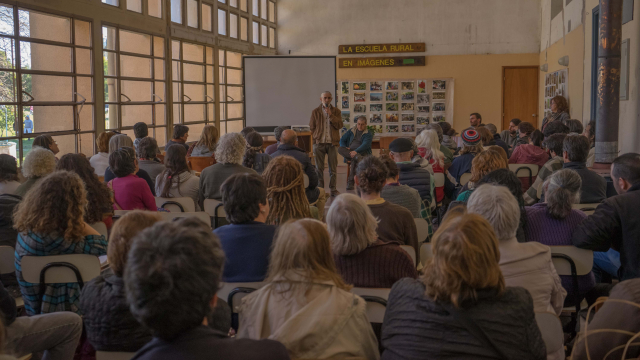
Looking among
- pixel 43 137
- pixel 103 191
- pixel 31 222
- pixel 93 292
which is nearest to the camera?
pixel 93 292

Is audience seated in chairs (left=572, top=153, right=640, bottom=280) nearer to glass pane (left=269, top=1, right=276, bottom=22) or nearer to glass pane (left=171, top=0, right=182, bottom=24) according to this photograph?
glass pane (left=171, top=0, right=182, bottom=24)

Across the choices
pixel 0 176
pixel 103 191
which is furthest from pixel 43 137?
pixel 103 191

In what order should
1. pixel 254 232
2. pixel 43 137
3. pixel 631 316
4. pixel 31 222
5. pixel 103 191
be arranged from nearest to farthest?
pixel 631 316 → pixel 254 232 → pixel 31 222 → pixel 103 191 → pixel 43 137

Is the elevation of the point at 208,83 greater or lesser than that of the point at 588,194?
greater

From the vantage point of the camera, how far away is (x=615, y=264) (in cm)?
340

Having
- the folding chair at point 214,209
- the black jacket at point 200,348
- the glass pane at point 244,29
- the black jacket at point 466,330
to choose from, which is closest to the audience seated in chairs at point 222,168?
the folding chair at point 214,209

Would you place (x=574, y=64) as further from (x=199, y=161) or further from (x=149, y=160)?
(x=149, y=160)

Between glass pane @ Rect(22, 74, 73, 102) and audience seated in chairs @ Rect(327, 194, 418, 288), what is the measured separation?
538cm

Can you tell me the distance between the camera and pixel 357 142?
934cm

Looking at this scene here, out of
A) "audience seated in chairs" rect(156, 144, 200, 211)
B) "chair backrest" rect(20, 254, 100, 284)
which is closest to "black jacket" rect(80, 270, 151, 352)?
"chair backrest" rect(20, 254, 100, 284)

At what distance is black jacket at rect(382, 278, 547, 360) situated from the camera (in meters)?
1.70

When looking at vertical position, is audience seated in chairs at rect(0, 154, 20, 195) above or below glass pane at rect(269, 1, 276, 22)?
below

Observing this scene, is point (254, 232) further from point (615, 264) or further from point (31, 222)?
point (615, 264)

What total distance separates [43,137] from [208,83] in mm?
5711
